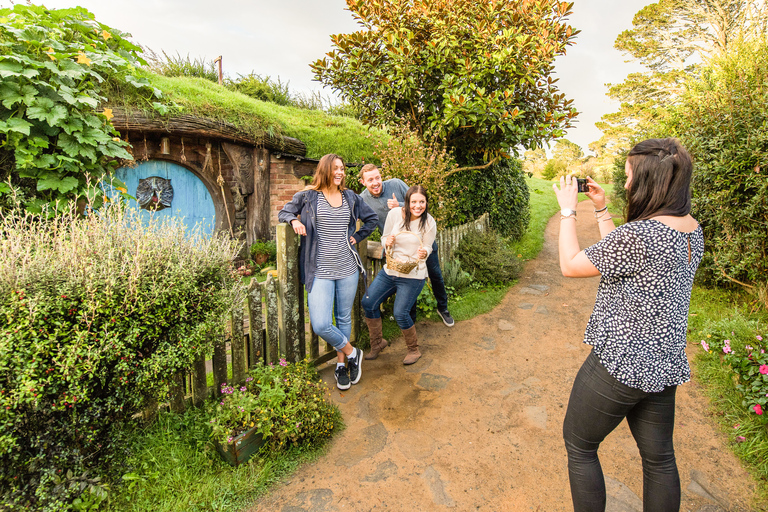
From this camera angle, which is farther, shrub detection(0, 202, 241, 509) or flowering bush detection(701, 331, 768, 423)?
flowering bush detection(701, 331, 768, 423)

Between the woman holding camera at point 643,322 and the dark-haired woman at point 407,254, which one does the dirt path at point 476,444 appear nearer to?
the dark-haired woman at point 407,254

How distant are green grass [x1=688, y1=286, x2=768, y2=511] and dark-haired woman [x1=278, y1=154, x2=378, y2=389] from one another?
10.5 ft

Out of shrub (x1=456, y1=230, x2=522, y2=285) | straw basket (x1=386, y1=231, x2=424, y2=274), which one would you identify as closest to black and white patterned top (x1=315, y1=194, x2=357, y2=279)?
straw basket (x1=386, y1=231, x2=424, y2=274)

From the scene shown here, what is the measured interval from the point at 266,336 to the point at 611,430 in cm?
273

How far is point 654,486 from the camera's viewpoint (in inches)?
73.0

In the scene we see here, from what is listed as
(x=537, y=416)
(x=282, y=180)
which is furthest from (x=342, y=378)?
(x=282, y=180)

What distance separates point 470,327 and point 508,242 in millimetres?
4598

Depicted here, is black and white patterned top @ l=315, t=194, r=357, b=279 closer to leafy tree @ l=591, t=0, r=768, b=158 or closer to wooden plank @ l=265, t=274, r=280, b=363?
wooden plank @ l=265, t=274, r=280, b=363

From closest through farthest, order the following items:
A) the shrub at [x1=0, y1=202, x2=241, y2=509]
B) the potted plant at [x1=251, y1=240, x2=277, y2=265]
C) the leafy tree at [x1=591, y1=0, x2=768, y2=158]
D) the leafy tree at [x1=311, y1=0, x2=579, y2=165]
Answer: the shrub at [x1=0, y1=202, x2=241, y2=509]
the leafy tree at [x1=311, y1=0, x2=579, y2=165]
the potted plant at [x1=251, y1=240, x2=277, y2=265]
the leafy tree at [x1=591, y1=0, x2=768, y2=158]

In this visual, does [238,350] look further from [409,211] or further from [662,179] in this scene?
[662,179]

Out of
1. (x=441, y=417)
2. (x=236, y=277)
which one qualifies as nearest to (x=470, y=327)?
(x=441, y=417)

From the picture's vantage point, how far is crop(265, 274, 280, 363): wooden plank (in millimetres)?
3410

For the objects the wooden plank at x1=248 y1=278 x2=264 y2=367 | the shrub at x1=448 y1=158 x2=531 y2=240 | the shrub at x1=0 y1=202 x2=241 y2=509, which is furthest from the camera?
the shrub at x1=448 y1=158 x2=531 y2=240

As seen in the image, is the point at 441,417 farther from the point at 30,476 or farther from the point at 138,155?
the point at 138,155
